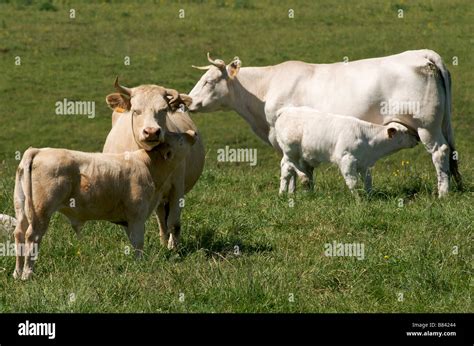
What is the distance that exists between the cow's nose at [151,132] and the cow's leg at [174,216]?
948mm

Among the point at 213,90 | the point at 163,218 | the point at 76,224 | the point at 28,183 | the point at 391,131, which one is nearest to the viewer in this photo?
the point at 28,183

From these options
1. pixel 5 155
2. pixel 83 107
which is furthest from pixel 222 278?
pixel 83 107

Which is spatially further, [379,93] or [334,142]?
[379,93]

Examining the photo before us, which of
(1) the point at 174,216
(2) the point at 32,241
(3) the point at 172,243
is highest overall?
(2) the point at 32,241

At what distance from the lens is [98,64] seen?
29.2m

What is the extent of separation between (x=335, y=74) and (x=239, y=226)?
14.5 feet

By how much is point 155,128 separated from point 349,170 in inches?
151

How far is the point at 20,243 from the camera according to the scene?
30.0 ft

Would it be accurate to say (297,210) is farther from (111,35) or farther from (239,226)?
(111,35)

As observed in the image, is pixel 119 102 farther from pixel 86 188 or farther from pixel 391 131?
pixel 391 131

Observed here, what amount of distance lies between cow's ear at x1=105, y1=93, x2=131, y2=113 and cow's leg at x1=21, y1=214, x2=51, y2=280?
6.56ft

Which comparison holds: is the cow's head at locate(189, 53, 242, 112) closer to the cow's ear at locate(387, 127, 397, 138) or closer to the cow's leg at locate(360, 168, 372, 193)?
the cow's ear at locate(387, 127, 397, 138)

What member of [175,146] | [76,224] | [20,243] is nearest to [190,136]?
[175,146]
